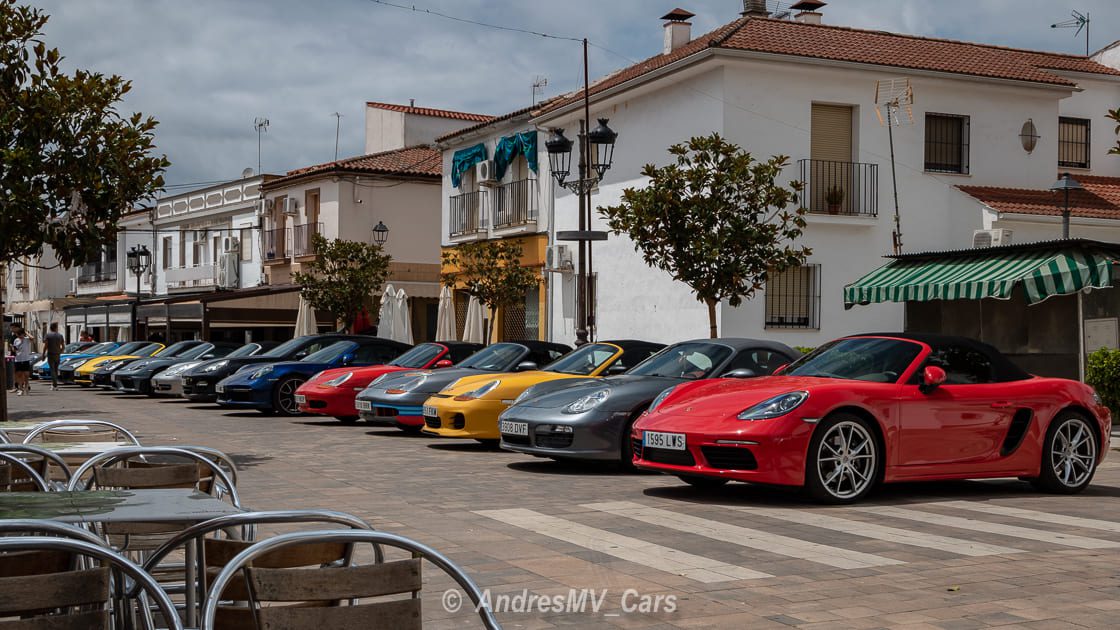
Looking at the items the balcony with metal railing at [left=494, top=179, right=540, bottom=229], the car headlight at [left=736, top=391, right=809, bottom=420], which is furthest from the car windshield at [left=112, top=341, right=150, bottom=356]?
the car headlight at [left=736, top=391, right=809, bottom=420]

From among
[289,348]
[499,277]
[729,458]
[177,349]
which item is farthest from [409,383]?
[177,349]

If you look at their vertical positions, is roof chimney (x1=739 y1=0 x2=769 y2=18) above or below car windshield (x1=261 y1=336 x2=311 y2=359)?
above

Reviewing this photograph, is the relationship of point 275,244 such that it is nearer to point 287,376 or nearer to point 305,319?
point 305,319

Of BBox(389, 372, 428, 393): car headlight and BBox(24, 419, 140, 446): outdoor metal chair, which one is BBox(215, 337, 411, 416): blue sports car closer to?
BBox(389, 372, 428, 393): car headlight

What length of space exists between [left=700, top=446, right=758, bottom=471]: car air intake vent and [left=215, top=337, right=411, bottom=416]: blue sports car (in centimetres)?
1255

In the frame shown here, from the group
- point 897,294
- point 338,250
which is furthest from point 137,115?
point 338,250

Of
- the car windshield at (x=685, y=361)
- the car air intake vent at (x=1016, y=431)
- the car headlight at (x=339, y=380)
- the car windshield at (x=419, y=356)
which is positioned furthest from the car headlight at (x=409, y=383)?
the car air intake vent at (x=1016, y=431)

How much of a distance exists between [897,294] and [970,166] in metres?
8.24

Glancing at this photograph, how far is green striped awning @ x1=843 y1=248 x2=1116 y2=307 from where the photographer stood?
675 inches

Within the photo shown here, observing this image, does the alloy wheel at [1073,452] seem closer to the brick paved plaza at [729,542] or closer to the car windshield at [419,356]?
the brick paved plaza at [729,542]

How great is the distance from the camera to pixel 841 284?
25656mm

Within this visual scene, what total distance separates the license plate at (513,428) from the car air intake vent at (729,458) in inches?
118

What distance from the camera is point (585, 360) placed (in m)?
14.8

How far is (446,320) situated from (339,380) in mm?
15325
